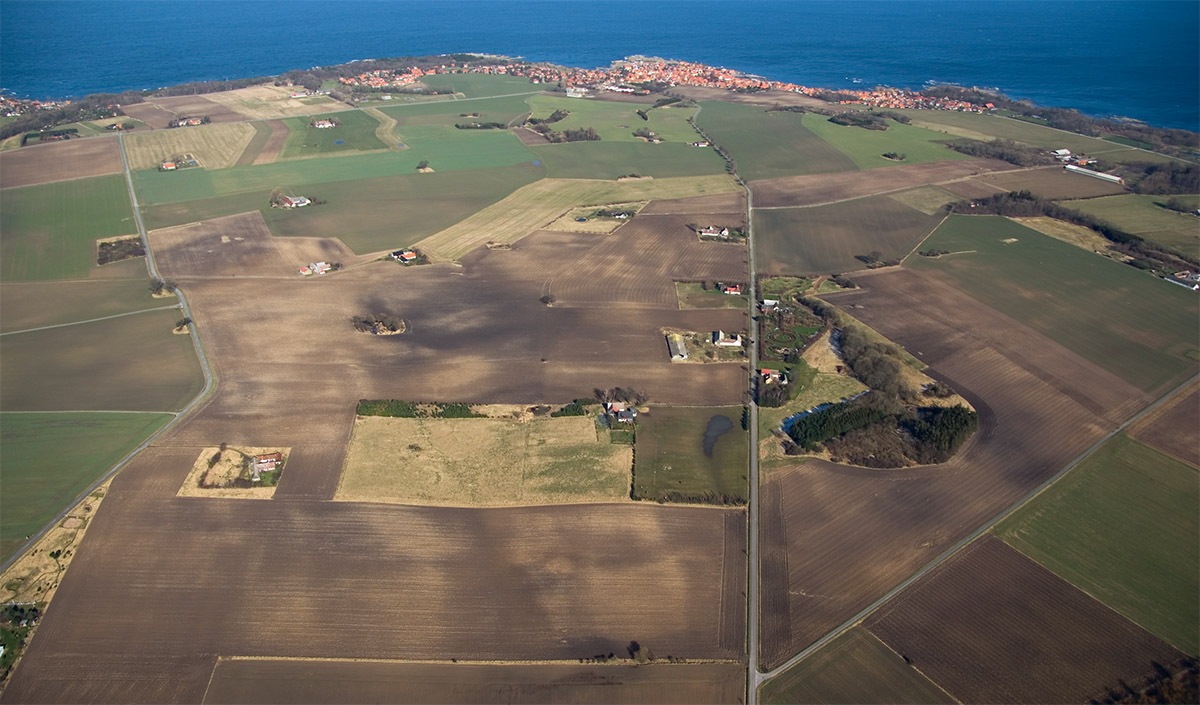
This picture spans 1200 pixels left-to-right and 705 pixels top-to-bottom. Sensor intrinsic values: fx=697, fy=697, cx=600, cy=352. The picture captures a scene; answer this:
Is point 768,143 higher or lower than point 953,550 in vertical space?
higher

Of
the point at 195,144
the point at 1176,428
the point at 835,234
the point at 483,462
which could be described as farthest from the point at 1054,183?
the point at 195,144

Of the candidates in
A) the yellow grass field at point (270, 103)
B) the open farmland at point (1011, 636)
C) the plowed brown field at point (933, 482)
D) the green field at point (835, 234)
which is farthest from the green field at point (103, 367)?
the yellow grass field at point (270, 103)

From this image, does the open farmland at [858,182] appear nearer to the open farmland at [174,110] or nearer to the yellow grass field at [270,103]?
the yellow grass field at [270,103]

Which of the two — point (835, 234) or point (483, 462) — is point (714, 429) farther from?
point (835, 234)

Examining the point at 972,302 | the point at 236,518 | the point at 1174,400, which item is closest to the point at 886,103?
the point at 972,302

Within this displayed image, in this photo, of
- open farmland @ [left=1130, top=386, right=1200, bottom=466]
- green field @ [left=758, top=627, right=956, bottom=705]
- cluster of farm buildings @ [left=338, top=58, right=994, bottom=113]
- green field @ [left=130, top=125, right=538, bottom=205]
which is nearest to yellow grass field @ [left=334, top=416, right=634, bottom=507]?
green field @ [left=758, top=627, right=956, bottom=705]

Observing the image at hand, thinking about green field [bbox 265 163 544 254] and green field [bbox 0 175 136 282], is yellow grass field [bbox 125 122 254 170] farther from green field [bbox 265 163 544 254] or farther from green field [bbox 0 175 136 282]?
green field [bbox 265 163 544 254]
